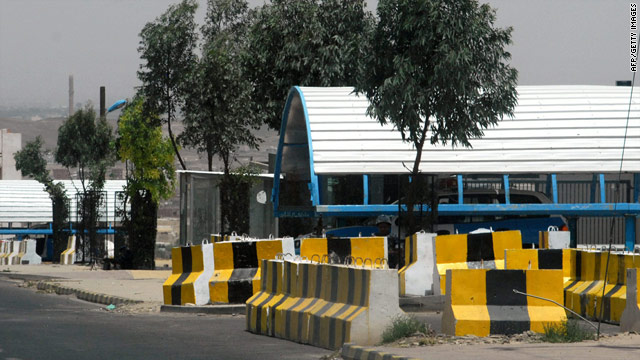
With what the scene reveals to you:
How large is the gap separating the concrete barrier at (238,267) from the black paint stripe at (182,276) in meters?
0.60

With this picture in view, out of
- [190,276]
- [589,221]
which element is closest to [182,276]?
[190,276]

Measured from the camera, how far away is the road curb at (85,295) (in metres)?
20.1

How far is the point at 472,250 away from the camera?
17.9 metres

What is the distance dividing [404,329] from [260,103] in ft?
92.9

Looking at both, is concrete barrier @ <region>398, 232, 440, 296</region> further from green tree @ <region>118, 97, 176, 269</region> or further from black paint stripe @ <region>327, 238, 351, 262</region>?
green tree @ <region>118, 97, 176, 269</region>

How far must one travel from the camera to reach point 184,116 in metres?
33.2

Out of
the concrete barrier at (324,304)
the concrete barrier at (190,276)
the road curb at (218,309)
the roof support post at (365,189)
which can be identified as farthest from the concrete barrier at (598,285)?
the roof support post at (365,189)

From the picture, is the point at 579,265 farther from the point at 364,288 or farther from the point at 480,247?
the point at 364,288

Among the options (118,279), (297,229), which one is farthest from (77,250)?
(118,279)

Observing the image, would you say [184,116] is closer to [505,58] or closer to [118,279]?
[118,279]

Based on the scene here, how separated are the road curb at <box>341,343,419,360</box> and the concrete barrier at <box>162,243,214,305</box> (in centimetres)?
651

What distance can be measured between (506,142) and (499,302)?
1836cm

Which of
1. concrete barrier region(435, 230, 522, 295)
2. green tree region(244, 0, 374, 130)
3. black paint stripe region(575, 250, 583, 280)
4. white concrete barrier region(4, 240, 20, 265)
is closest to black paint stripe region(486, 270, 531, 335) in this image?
black paint stripe region(575, 250, 583, 280)

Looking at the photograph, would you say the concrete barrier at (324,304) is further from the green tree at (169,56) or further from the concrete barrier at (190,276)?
the green tree at (169,56)
